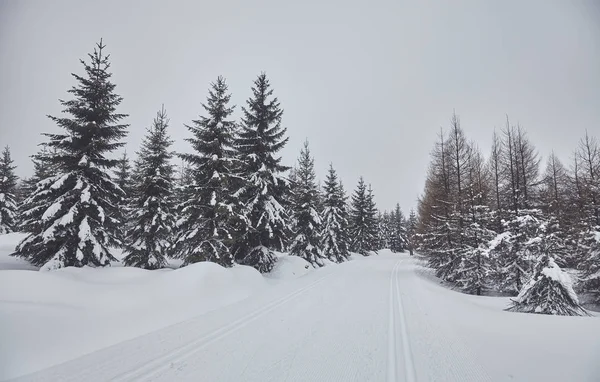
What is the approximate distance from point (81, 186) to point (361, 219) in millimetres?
37230

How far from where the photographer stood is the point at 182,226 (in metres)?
15.4

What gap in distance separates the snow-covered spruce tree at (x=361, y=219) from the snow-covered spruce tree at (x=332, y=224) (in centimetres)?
726

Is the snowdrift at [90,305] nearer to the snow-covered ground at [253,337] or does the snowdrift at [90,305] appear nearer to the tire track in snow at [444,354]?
the snow-covered ground at [253,337]

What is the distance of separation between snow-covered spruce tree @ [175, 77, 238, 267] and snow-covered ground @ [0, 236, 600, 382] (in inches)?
183

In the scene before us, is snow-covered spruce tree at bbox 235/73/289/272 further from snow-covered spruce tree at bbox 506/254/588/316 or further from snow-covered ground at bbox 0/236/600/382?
snow-covered spruce tree at bbox 506/254/588/316

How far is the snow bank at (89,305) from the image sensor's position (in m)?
4.97

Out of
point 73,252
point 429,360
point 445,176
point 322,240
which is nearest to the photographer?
point 429,360

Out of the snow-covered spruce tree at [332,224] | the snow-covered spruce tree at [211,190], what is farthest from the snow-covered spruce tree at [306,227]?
the snow-covered spruce tree at [211,190]

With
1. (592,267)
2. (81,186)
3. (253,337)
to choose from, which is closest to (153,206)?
(81,186)

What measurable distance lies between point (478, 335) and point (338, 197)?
27843mm

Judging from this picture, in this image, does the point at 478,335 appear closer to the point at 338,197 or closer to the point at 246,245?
the point at 246,245

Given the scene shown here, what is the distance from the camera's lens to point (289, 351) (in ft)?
17.0

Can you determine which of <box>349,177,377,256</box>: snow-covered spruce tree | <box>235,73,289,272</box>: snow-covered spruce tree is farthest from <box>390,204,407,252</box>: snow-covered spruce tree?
<box>235,73,289,272</box>: snow-covered spruce tree

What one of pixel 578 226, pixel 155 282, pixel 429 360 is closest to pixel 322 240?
pixel 578 226
